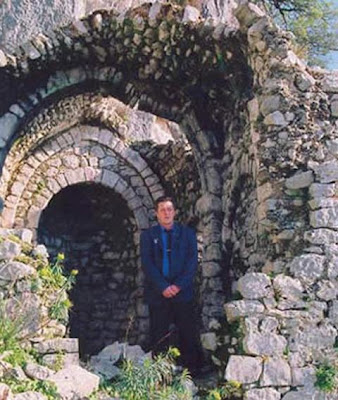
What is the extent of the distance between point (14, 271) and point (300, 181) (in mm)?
2625

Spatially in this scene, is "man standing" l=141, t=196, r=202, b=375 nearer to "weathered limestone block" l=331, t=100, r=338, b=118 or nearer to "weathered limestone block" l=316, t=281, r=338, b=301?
"weathered limestone block" l=316, t=281, r=338, b=301

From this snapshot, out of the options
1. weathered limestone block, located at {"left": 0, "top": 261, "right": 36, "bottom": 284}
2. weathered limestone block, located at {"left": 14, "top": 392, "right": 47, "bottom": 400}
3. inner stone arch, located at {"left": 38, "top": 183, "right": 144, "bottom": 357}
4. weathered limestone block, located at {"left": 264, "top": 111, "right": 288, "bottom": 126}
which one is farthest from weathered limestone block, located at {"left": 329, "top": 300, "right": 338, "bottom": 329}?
inner stone arch, located at {"left": 38, "top": 183, "right": 144, "bottom": 357}

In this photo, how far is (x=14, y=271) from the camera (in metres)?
5.79

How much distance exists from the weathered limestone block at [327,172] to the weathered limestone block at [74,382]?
2621 millimetres

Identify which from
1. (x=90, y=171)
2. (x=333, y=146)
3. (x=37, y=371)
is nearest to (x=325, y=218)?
(x=333, y=146)

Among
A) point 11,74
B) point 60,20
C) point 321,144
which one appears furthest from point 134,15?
point 60,20

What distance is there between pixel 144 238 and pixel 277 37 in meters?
2.35

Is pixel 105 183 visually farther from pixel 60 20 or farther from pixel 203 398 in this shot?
pixel 203 398

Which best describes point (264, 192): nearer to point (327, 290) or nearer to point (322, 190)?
point (322, 190)

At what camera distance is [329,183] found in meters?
6.40

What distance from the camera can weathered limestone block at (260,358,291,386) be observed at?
5.27 metres

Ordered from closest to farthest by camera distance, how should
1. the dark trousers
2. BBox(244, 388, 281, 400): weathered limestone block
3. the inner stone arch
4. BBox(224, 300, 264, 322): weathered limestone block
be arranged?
BBox(244, 388, 281, 400): weathered limestone block < BBox(224, 300, 264, 322): weathered limestone block < the dark trousers < the inner stone arch

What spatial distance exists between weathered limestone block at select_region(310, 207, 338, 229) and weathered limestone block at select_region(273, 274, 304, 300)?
2.22 feet

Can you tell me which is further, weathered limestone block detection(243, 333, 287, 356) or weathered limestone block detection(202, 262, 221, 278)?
weathered limestone block detection(202, 262, 221, 278)
